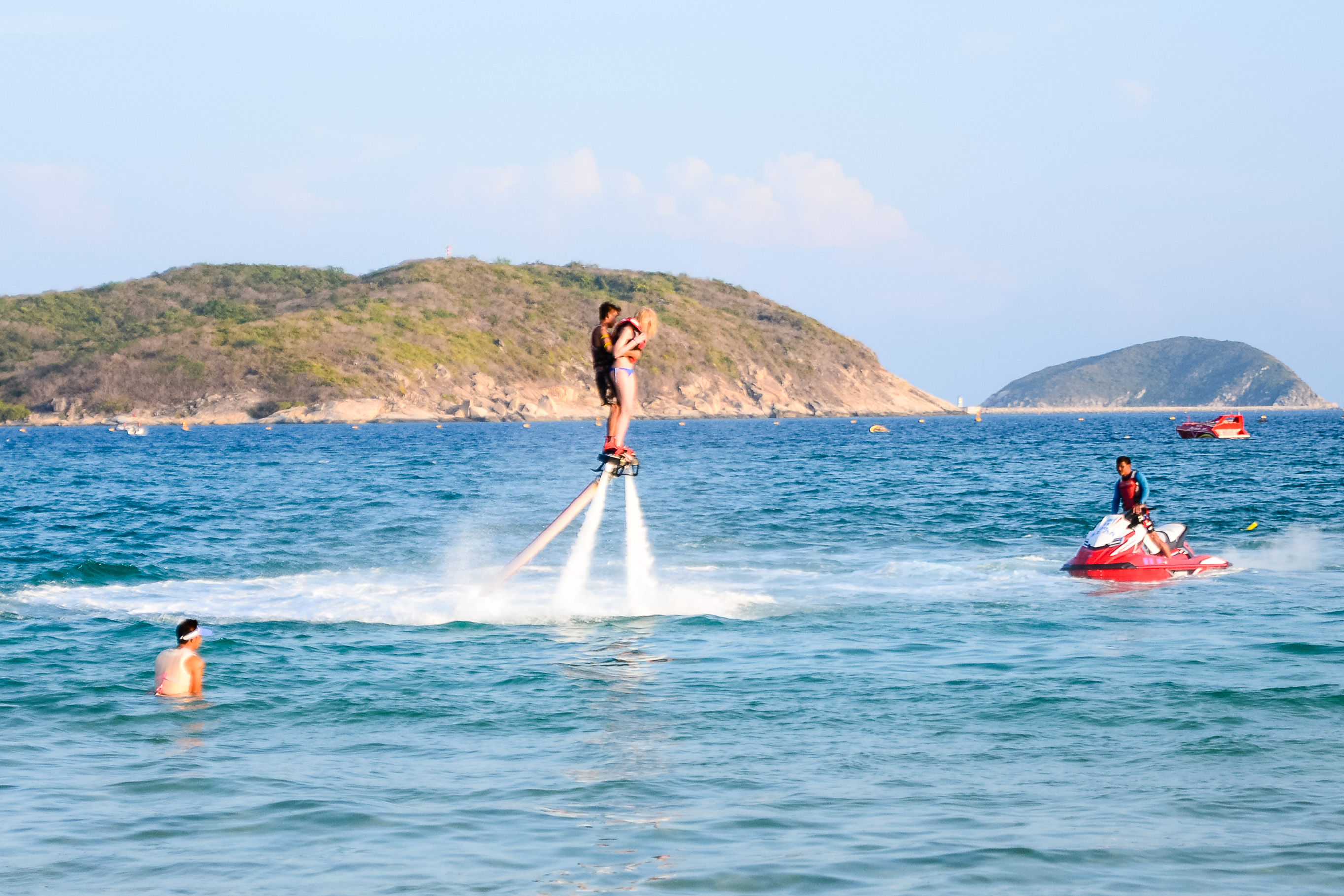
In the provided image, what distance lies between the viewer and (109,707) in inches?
548

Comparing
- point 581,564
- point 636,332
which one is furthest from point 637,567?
point 636,332

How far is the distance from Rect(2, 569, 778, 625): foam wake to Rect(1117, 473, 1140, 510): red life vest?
21.7ft

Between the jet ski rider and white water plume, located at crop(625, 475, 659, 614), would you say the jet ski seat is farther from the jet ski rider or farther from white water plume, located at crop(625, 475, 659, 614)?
white water plume, located at crop(625, 475, 659, 614)

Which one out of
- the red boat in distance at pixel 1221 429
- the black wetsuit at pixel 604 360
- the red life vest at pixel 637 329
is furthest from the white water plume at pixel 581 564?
the red boat in distance at pixel 1221 429

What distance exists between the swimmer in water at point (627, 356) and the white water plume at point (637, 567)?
7.23 ft

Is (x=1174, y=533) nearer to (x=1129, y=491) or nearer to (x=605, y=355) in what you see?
(x=1129, y=491)

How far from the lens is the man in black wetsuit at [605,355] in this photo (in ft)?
42.5

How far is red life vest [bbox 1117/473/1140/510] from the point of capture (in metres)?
22.6

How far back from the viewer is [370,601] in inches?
867

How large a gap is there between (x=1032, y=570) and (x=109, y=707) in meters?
17.3

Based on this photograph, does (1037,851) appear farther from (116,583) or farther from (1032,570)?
(116,583)

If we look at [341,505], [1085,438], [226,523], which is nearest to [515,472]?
[341,505]

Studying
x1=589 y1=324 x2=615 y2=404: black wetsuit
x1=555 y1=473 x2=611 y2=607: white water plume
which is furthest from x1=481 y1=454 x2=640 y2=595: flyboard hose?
x1=589 y1=324 x2=615 y2=404: black wetsuit

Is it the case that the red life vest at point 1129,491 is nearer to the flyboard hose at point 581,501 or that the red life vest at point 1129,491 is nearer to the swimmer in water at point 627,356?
the flyboard hose at point 581,501
